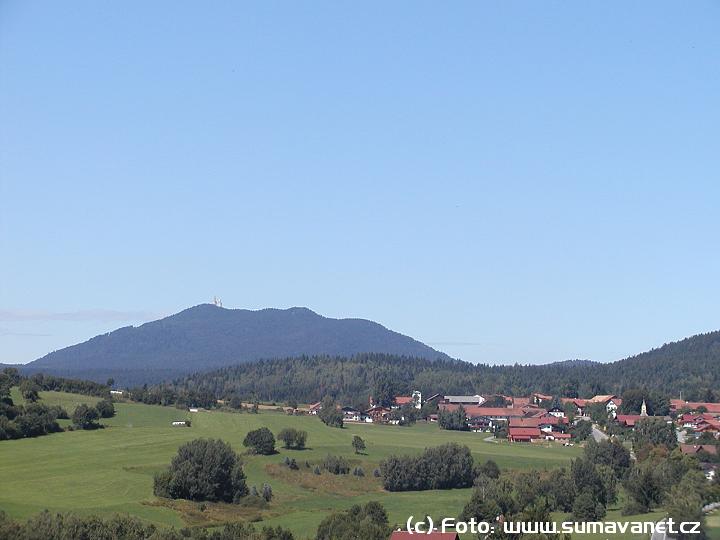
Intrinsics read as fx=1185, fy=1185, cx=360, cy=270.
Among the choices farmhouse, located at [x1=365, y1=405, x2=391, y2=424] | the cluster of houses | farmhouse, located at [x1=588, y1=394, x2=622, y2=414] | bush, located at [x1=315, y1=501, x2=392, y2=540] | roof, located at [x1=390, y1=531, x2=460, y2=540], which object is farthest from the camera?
farmhouse, located at [x1=365, y1=405, x2=391, y2=424]

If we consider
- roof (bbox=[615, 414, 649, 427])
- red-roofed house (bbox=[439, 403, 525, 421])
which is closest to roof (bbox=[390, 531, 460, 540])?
roof (bbox=[615, 414, 649, 427])

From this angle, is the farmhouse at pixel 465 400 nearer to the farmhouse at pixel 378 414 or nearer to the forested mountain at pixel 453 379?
the forested mountain at pixel 453 379

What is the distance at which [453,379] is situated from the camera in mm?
172125

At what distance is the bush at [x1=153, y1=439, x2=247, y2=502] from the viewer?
206ft

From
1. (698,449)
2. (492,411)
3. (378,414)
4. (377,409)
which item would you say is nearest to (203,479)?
(698,449)

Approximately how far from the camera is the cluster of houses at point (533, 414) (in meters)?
103

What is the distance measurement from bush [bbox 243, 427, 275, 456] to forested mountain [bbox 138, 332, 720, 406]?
6309 cm

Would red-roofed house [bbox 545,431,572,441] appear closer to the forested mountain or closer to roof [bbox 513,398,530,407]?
roof [bbox 513,398,530,407]

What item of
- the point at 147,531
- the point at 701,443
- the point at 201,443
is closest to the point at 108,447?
the point at 201,443

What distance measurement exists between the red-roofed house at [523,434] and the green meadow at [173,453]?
14.3 ft

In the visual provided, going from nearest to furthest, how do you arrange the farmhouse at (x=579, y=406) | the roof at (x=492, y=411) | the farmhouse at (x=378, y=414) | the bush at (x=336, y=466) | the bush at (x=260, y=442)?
the bush at (x=336, y=466)
the bush at (x=260, y=442)
the farmhouse at (x=579, y=406)
the roof at (x=492, y=411)
the farmhouse at (x=378, y=414)

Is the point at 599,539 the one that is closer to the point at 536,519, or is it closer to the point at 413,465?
the point at 536,519

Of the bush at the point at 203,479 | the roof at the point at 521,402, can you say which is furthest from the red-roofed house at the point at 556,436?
the bush at the point at 203,479

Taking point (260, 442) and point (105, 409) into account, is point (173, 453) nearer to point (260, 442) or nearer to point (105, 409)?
point (260, 442)
